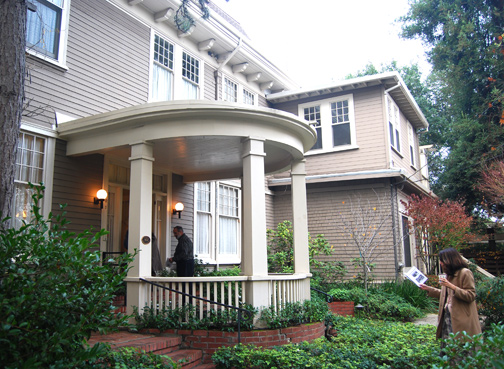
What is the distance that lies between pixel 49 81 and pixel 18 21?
3.59 meters

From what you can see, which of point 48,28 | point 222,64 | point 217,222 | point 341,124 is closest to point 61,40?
point 48,28

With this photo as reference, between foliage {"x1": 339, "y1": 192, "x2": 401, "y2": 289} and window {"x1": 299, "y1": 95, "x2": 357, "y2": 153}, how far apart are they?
5.92 feet

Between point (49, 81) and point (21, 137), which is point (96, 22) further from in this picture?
point (21, 137)

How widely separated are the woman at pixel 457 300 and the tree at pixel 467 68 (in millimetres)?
14492

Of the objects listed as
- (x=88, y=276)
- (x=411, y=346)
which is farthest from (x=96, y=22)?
(x=411, y=346)

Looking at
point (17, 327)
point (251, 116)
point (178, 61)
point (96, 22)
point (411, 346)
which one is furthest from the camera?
point (178, 61)

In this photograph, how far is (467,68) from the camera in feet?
61.4

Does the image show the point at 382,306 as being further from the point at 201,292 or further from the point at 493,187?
the point at 493,187

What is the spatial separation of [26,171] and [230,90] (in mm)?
7175

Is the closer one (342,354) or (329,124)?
(342,354)

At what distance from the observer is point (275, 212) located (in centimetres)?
1545

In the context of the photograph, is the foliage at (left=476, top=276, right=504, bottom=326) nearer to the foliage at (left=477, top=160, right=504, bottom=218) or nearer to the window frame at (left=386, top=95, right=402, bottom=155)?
the foliage at (left=477, top=160, right=504, bottom=218)

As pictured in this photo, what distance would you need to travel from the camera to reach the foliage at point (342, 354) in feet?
18.8

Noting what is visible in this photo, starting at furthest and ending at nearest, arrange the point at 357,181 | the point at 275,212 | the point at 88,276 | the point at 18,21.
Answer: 1. the point at 275,212
2. the point at 357,181
3. the point at 18,21
4. the point at 88,276
